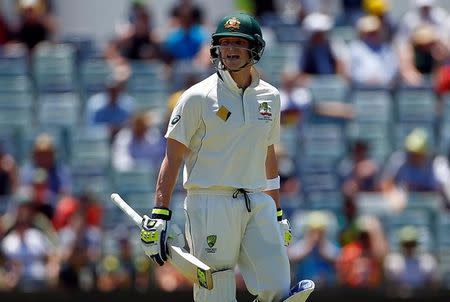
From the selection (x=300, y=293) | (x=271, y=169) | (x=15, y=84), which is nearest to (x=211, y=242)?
(x=300, y=293)

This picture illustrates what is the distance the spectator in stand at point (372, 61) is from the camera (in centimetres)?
1350

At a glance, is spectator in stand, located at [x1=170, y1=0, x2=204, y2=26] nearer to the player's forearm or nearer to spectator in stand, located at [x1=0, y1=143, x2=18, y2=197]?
spectator in stand, located at [x1=0, y1=143, x2=18, y2=197]

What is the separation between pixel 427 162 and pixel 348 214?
0.99m

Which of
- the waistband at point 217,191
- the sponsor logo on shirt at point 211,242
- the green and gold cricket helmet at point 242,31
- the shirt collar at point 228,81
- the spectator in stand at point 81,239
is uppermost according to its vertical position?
the green and gold cricket helmet at point 242,31

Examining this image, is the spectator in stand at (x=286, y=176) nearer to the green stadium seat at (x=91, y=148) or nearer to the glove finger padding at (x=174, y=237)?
the green stadium seat at (x=91, y=148)

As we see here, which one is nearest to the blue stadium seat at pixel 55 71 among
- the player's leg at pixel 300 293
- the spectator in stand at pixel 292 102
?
the spectator in stand at pixel 292 102

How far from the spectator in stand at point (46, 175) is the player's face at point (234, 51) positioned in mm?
5404

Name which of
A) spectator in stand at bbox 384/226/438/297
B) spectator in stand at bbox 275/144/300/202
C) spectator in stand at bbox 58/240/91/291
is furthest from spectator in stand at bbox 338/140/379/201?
spectator in stand at bbox 58/240/91/291

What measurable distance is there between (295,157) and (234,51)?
5642 mm

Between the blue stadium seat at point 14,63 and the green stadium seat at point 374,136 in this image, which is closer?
the green stadium seat at point 374,136

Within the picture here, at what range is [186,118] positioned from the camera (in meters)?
7.25

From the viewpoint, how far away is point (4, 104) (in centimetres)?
1377

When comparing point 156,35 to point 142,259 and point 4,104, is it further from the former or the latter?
point 142,259

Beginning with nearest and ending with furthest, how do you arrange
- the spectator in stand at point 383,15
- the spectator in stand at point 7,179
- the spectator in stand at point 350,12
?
the spectator in stand at point 7,179, the spectator in stand at point 383,15, the spectator in stand at point 350,12
